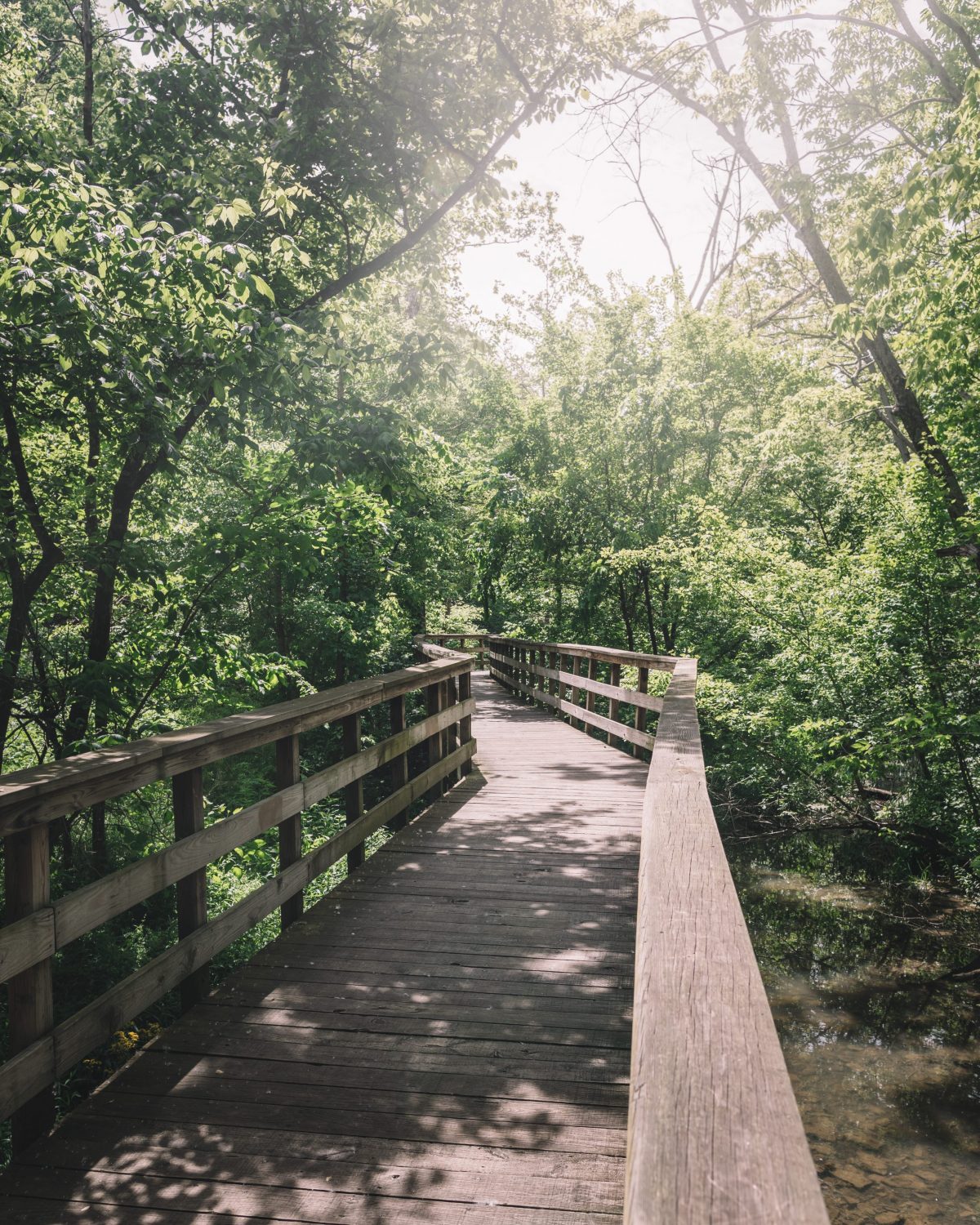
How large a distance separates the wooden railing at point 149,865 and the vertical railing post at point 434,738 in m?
1.56

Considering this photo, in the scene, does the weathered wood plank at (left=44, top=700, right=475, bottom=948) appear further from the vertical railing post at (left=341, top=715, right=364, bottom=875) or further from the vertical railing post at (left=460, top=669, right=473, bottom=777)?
the vertical railing post at (left=460, top=669, right=473, bottom=777)

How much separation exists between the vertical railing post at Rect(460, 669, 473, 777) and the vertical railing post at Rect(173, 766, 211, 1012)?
4750mm

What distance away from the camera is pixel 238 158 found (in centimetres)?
812

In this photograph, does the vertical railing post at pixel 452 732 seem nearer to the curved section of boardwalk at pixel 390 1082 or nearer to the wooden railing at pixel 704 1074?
the curved section of boardwalk at pixel 390 1082

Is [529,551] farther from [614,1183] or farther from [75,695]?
[614,1183]

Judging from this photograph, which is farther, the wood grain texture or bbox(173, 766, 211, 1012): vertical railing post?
bbox(173, 766, 211, 1012): vertical railing post

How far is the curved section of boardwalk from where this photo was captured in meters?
2.26

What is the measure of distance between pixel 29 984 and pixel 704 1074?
2.25 m

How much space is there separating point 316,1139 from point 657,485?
1665 centimetres

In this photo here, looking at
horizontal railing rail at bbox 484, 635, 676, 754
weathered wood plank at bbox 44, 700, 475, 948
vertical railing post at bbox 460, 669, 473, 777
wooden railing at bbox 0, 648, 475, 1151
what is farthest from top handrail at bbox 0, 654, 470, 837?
horizontal railing rail at bbox 484, 635, 676, 754

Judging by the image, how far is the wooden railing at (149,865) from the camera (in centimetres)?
248

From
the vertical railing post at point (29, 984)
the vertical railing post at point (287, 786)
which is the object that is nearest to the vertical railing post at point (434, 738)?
the vertical railing post at point (287, 786)

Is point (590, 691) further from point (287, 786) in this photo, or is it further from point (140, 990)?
point (140, 990)

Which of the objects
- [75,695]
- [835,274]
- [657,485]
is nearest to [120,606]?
[75,695]
